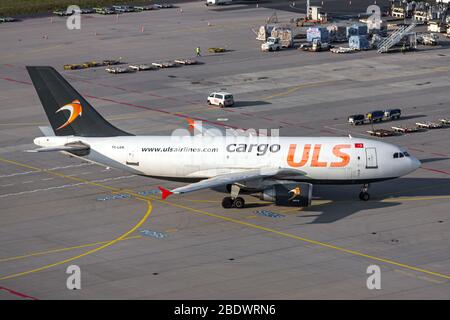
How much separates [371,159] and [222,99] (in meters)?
39.4

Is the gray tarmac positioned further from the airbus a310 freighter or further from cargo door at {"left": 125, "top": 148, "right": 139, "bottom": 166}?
cargo door at {"left": 125, "top": 148, "right": 139, "bottom": 166}

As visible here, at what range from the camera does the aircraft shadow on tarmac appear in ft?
257

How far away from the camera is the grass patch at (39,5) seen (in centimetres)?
18875

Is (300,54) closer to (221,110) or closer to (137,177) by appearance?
(221,110)

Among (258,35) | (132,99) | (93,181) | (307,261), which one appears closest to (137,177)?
(93,181)

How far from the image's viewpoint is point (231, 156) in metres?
80.1

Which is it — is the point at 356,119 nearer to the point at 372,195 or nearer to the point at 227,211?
the point at 372,195

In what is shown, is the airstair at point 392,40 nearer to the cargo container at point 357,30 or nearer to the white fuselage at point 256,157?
the cargo container at point 357,30

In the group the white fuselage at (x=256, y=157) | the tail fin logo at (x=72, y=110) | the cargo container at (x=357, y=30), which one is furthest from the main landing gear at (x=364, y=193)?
the cargo container at (x=357, y=30)

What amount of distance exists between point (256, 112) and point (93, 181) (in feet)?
103

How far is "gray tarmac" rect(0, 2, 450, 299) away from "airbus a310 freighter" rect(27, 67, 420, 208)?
217 centimetres

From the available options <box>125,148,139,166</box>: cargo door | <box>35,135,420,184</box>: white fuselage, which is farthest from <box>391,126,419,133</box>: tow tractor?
<box>125,148,139,166</box>: cargo door
